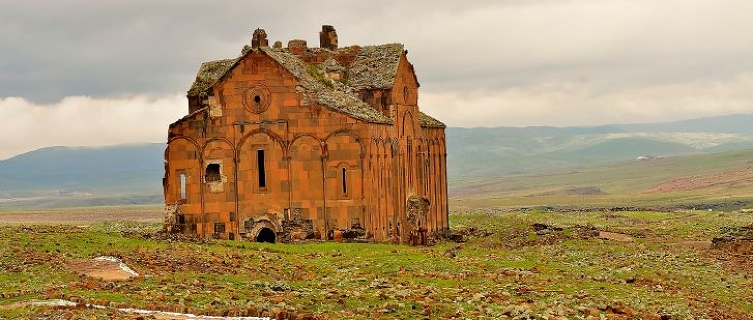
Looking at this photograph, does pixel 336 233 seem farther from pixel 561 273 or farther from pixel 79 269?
pixel 79 269

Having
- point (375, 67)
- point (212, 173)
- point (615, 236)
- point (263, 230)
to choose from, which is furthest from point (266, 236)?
point (615, 236)

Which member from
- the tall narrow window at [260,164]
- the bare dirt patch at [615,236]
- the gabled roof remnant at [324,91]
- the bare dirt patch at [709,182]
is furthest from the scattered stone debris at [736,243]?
the bare dirt patch at [709,182]

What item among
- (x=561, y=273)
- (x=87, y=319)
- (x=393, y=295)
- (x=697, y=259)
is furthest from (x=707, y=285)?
(x=87, y=319)

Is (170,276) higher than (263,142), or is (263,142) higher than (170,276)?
(263,142)

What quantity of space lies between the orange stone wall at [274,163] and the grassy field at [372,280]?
3.17 meters

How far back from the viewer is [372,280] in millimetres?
30312

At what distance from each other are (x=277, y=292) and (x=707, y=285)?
45.8ft

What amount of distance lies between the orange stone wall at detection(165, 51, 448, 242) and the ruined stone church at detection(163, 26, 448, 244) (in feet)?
0.13

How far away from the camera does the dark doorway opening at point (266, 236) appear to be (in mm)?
46000

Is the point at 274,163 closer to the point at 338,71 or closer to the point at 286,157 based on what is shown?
the point at 286,157

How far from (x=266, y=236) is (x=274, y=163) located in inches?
113

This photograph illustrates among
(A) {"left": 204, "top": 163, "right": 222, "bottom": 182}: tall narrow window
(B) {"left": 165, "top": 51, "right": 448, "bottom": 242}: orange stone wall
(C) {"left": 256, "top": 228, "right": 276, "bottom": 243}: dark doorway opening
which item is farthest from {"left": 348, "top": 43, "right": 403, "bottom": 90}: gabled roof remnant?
(C) {"left": 256, "top": 228, "right": 276, "bottom": 243}: dark doorway opening

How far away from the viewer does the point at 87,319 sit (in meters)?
20.7

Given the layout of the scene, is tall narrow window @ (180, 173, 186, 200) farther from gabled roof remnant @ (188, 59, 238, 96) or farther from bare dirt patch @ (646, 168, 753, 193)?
bare dirt patch @ (646, 168, 753, 193)
